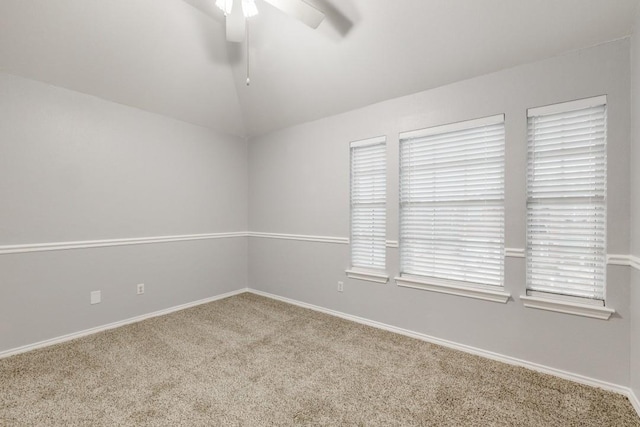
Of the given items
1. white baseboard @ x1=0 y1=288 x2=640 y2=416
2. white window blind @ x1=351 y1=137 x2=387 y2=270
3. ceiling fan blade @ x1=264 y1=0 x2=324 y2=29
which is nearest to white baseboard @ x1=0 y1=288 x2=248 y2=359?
white baseboard @ x1=0 y1=288 x2=640 y2=416

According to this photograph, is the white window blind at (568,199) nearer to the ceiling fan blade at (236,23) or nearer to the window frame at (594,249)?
the window frame at (594,249)

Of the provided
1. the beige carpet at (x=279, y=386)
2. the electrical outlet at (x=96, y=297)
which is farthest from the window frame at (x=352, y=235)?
the electrical outlet at (x=96, y=297)

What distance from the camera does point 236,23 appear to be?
2115 millimetres

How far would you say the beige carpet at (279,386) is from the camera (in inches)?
69.9

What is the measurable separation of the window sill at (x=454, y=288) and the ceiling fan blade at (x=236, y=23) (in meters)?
2.57

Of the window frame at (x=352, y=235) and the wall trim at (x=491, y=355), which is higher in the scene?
the window frame at (x=352, y=235)

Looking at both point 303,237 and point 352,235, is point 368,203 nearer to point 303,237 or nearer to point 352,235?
point 352,235

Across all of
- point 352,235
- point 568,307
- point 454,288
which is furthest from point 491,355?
point 352,235

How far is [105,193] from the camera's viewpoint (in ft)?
10.1

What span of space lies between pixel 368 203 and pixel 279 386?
198 centimetres

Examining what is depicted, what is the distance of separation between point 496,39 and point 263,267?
3.65 metres

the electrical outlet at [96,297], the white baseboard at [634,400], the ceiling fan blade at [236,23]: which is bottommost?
the white baseboard at [634,400]

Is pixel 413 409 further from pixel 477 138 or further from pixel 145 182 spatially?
pixel 145 182

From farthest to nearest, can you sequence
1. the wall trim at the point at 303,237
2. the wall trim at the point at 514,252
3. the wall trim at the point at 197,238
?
1. the wall trim at the point at 303,237
2. the wall trim at the point at 514,252
3. the wall trim at the point at 197,238
